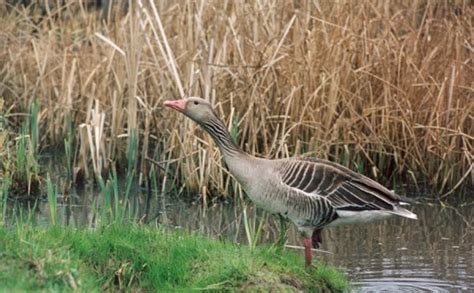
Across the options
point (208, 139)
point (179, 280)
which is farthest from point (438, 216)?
point (179, 280)

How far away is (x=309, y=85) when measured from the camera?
10898 millimetres

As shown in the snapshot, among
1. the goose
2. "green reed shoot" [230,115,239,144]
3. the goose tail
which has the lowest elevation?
the goose tail

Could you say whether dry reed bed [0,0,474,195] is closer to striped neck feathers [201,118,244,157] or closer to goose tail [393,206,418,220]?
striped neck feathers [201,118,244,157]

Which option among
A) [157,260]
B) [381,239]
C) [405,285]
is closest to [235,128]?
[381,239]

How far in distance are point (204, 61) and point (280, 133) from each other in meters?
1.18

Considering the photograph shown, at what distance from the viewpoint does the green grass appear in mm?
6617

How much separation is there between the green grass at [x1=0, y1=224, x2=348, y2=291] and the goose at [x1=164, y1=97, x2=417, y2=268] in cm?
36

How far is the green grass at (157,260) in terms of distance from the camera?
21.7 ft

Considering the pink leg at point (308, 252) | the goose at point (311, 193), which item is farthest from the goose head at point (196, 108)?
the pink leg at point (308, 252)

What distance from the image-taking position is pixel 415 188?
11227mm

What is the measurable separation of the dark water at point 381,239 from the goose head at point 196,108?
105 centimetres

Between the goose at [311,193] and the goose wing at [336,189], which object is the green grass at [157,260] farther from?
the goose wing at [336,189]

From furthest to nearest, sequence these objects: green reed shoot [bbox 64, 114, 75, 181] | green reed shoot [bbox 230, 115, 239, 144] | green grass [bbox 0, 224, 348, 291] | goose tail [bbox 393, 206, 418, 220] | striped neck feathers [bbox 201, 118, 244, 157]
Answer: green reed shoot [bbox 64, 114, 75, 181] < green reed shoot [bbox 230, 115, 239, 144] < striped neck feathers [bbox 201, 118, 244, 157] < goose tail [bbox 393, 206, 418, 220] < green grass [bbox 0, 224, 348, 291]

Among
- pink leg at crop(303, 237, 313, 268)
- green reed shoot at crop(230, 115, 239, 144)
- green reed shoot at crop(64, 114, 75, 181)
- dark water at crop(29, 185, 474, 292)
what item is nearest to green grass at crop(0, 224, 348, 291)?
pink leg at crop(303, 237, 313, 268)
